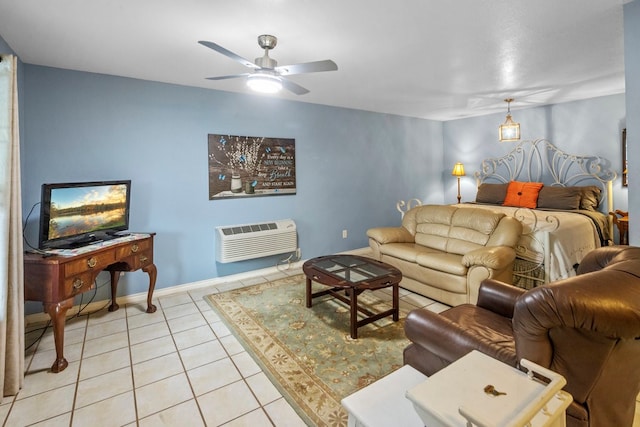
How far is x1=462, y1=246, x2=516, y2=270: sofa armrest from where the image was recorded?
8.96 ft

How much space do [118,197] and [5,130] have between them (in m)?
1.13

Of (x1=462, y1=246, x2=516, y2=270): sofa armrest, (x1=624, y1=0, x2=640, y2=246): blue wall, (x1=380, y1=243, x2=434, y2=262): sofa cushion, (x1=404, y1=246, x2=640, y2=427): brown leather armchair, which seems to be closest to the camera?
(x1=404, y1=246, x2=640, y2=427): brown leather armchair

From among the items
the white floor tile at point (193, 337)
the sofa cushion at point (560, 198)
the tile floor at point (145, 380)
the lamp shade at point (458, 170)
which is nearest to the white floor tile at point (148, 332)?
the tile floor at point (145, 380)

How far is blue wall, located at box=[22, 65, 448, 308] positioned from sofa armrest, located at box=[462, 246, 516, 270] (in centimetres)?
229

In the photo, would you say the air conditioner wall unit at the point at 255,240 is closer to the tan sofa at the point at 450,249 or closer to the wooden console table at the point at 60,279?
the tan sofa at the point at 450,249

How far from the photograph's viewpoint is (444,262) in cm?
309

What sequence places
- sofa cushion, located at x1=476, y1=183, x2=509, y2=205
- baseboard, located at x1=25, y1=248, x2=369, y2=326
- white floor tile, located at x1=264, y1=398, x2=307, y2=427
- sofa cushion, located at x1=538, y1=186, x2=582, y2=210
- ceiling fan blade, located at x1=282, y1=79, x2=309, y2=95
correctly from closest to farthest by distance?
1. white floor tile, located at x1=264, y1=398, x2=307, y2=427
2. ceiling fan blade, located at x1=282, y1=79, x2=309, y2=95
3. baseboard, located at x1=25, y1=248, x2=369, y2=326
4. sofa cushion, located at x1=538, y1=186, x2=582, y2=210
5. sofa cushion, located at x1=476, y1=183, x2=509, y2=205

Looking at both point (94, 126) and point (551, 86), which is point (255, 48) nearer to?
point (94, 126)

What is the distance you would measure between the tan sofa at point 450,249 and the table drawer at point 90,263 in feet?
9.26

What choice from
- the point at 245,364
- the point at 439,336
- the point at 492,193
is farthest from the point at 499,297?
the point at 492,193

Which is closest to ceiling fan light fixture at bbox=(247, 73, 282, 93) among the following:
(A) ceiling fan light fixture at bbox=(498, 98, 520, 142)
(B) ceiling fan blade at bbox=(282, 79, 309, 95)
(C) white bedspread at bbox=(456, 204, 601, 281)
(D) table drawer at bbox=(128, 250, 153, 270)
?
(B) ceiling fan blade at bbox=(282, 79, 309, 95)

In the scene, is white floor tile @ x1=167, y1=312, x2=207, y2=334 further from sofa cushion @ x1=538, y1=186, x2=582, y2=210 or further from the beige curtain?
sofa cushion @ x1=538, y1=186, x2=582, y2=210

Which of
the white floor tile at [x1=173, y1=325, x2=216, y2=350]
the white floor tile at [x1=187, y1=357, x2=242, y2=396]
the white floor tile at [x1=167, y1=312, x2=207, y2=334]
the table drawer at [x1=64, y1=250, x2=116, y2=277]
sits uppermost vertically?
the table drawer at [x1=64, y1=250, x2=116, y2=277]

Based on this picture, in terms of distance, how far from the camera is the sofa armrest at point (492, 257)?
Answer: 2.73 meters
